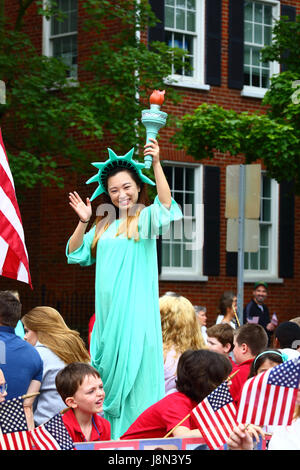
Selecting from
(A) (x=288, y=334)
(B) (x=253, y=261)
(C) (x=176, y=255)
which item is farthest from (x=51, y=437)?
(B) (x=253, y=261)

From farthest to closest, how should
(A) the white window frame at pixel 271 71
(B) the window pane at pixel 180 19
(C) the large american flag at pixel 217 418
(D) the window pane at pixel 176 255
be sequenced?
(A) the white window frame at pixel 271 71 < (B) the window pane at pixel 180 19 < (D) the window pane at pixel 176 255 < (C) the large american flag at pixel 217 418

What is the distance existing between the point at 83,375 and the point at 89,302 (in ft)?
38.1

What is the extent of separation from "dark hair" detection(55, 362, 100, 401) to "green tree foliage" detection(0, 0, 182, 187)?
8.55m

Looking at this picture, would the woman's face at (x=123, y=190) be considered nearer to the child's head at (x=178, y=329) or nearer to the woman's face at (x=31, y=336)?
the child's head at (x=178, y=329)

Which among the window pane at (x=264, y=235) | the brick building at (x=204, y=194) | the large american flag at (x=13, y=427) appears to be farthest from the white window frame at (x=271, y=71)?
the large american flag at (x=13, y=427)

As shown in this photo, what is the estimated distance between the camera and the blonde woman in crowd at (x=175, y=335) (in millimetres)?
6477

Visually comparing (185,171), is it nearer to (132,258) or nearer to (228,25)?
(228,25)

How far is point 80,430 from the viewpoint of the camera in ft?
15.8

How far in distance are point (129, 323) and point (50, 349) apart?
94 centimetres

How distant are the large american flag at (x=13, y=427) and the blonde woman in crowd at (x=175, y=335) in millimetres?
3292

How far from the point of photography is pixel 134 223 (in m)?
5.71
